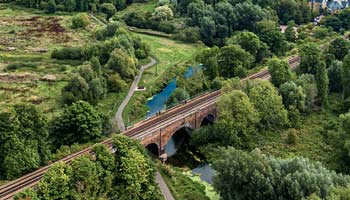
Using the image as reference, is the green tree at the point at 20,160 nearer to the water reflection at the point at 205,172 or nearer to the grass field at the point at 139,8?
the water reflection at the point at 205,172

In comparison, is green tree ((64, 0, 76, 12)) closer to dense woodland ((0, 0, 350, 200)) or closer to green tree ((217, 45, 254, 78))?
dense woodland ((0, 0, 350, 200))

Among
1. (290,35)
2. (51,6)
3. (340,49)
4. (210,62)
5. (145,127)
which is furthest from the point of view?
(51,6)

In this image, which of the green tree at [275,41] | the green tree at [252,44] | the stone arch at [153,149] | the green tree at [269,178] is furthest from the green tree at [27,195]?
the green tree at [275,41]

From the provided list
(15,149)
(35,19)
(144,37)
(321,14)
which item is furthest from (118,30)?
(321,14)

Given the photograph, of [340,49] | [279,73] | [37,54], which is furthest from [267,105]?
[37,54]

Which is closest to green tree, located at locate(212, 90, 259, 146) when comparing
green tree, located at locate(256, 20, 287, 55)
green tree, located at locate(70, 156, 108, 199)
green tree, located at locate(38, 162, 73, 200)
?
green tree, located at locate(70, 156, 108, 199)

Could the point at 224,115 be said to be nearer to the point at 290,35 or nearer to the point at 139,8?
the point at 290,35
